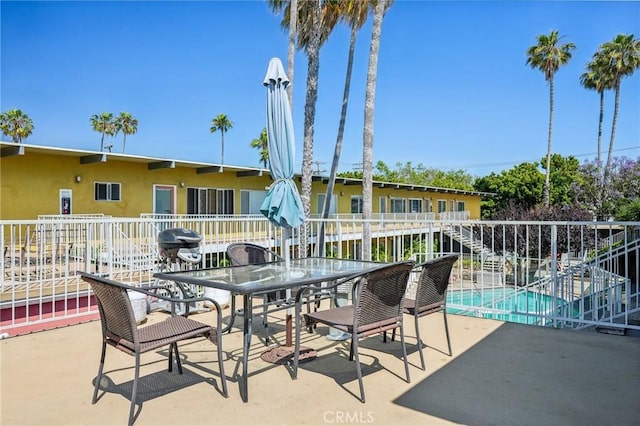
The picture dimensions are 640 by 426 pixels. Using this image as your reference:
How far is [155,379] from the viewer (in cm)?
307

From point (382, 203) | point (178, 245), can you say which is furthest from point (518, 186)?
point (178, 245)

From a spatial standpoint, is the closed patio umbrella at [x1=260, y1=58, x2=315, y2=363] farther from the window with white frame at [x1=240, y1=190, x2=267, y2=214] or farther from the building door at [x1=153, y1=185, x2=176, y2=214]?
the window with white frame at [x1=240, y1=190, x2=267, y2=214]

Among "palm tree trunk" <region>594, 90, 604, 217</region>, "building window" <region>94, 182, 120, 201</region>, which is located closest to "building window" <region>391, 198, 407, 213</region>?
"palm tree trunk" <region>594, 90, 604, 217</region>

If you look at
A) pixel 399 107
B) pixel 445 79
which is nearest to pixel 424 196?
pixel 445 79

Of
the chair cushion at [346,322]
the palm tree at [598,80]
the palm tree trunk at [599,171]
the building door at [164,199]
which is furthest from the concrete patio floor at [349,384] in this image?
the palm tree at [598,80]

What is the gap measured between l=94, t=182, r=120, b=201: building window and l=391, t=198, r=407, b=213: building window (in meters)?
15.4

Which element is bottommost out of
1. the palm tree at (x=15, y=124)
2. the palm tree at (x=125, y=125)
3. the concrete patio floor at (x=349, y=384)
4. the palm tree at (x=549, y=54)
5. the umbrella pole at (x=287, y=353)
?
the concrete patio floor at (x=349, y=384)

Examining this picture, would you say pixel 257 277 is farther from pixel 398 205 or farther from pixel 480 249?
pixel 398 205

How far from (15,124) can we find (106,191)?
28173 mm

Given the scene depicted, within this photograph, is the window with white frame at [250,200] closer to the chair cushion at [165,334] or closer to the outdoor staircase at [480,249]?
the outdoor staircase at [480,249]

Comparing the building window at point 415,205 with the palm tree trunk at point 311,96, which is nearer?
the palm tree trunk at point 311,96

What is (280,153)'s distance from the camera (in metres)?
3.78

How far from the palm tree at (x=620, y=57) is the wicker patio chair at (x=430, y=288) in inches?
1063

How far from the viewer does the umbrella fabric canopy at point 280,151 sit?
3729 mm
